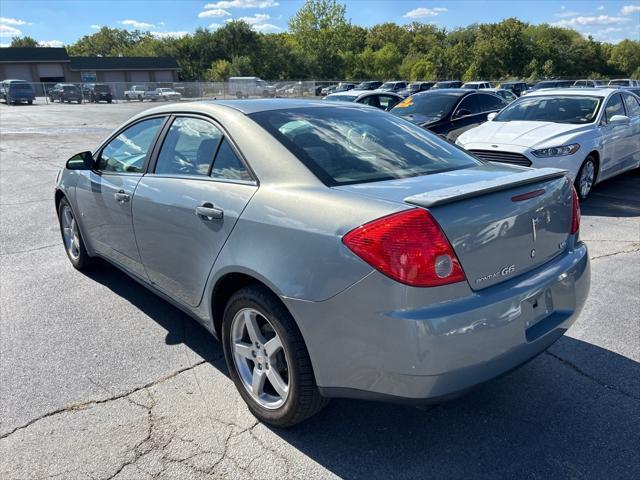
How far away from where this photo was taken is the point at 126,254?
380 cm

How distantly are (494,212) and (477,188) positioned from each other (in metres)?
0.13

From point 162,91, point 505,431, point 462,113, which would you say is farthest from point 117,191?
point 162,91

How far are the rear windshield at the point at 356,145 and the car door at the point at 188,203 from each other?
330 millimetres

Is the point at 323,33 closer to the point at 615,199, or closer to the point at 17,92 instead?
the point at 17,92

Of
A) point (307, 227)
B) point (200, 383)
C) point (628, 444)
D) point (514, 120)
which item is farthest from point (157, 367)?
point (514, 120)

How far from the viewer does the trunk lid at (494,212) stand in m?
2.17

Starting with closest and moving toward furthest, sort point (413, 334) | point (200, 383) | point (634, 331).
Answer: point (413, 334)
point (200, 383)
point (634, 331)

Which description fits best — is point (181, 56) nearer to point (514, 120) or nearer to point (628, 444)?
point (514, 120)

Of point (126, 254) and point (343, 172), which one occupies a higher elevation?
point (343, 172)

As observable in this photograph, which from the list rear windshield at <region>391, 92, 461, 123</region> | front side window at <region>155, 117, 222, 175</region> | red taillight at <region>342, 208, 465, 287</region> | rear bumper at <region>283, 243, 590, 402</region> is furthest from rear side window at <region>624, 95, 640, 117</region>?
red taillight at <region>342, 208, 465, 287</region>

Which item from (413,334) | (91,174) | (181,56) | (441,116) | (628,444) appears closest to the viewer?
(413,334)

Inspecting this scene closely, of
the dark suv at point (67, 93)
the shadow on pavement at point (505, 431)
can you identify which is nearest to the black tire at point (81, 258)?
the shadow on pavement at point (505, 431)

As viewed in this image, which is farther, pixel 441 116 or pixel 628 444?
pixel 441 116

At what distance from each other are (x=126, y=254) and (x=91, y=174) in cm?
89
